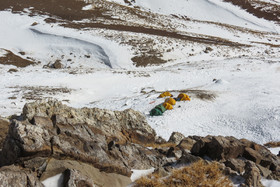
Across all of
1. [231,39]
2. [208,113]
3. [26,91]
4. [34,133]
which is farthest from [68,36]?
[231,39]

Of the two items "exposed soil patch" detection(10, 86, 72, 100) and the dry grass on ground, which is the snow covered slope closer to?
"exposed soil patch" detection(10, 86, 72, 100)

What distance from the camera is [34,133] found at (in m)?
5.66

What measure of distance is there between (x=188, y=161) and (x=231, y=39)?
48856 mm

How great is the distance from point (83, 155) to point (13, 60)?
29.9 m

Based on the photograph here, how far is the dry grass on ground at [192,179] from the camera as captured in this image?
5648mm

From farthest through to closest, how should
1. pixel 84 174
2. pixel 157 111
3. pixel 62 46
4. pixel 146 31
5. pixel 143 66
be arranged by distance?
pixel 146 31 < pixel 62 46 < pixel 143 66 < pixel 157 111 < pixel 84 174

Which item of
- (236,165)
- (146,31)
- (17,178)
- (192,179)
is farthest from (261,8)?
(17,178)

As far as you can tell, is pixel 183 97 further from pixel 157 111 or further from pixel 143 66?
pixel 143 66

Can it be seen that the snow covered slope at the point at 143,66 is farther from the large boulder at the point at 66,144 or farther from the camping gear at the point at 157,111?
the large boulder at the point at 66,144

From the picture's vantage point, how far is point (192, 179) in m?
5.82

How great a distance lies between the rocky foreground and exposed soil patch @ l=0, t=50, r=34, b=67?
79.2ft

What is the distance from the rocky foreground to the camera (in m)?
5.38

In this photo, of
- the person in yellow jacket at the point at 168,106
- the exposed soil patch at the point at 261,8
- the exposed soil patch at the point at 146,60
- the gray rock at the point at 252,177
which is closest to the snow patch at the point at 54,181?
the gray rock at the point at 252,177

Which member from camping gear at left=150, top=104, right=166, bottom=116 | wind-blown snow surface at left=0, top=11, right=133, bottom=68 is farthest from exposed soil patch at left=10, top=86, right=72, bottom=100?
wind-blown snow surface at left=0, top=11, right=133, bottom=68
